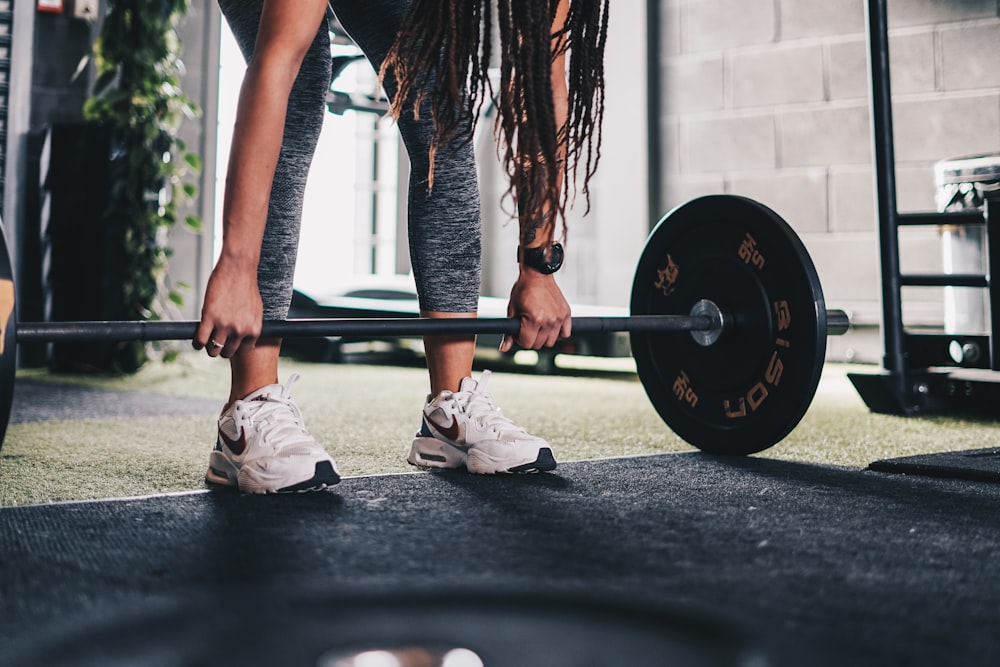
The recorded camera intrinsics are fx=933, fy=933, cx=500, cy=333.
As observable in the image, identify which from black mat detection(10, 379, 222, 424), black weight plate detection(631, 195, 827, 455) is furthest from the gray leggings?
black mat detection(10, 379, 222, 424)

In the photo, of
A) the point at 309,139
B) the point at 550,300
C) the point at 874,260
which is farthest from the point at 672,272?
the point at 874,260

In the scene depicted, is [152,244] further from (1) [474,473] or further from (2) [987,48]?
(2) [987,48]

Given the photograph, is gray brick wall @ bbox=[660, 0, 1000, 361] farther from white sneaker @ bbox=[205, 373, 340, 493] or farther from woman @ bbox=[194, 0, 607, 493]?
white sneaker @ bbox=[205, 373, 340, 493]

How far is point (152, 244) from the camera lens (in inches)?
116

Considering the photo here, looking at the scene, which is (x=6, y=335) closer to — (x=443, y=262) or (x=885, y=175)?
(x=443, y=262)

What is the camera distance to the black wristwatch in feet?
3.70

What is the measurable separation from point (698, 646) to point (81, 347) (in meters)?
2.74

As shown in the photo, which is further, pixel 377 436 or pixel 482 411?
pixel 377 436

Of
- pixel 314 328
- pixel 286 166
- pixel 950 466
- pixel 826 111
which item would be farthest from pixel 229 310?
pixel 826 111

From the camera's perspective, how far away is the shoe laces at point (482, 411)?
120cm

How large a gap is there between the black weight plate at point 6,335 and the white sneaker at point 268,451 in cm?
25

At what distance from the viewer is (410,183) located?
125 centimetres

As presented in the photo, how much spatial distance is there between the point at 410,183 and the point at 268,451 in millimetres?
413

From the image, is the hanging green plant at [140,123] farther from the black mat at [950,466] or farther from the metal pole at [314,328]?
the black mat at [950,466]
